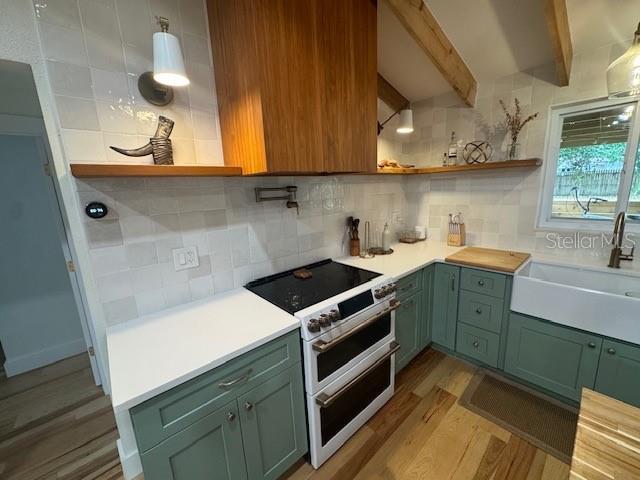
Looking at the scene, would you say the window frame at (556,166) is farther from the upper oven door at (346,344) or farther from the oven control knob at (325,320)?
the oven control knob at (325,320)

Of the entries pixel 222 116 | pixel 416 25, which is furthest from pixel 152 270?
pixel 416 25

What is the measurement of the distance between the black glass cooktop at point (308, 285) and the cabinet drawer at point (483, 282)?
793 millimetres

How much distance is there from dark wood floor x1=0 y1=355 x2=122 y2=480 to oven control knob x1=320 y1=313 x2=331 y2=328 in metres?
1.42

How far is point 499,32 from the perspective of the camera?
1.74 meters

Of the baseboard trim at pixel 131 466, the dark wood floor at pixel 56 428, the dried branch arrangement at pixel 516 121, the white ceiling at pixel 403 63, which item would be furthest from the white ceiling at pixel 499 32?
the dark wood floor at pixel 56 428

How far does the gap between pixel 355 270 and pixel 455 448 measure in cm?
116

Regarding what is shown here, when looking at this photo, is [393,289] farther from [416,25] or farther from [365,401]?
[416,25]

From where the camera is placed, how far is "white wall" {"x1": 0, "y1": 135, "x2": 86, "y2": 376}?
7.15ft

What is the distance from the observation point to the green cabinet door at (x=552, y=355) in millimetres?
1582

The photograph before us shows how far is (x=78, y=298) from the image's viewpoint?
2.04 metres

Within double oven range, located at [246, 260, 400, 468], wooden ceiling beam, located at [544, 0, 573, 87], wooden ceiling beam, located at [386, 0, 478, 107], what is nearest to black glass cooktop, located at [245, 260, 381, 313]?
double oven range, located at [246, 260, 400, 468]

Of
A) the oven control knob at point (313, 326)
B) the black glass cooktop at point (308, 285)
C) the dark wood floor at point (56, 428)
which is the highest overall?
the black glass cooktop at point (308, 285)

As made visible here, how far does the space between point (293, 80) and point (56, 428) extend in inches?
103

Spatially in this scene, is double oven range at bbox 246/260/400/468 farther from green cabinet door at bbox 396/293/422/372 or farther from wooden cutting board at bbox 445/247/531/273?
wooden cutting board at bbox 445/247/531/273
